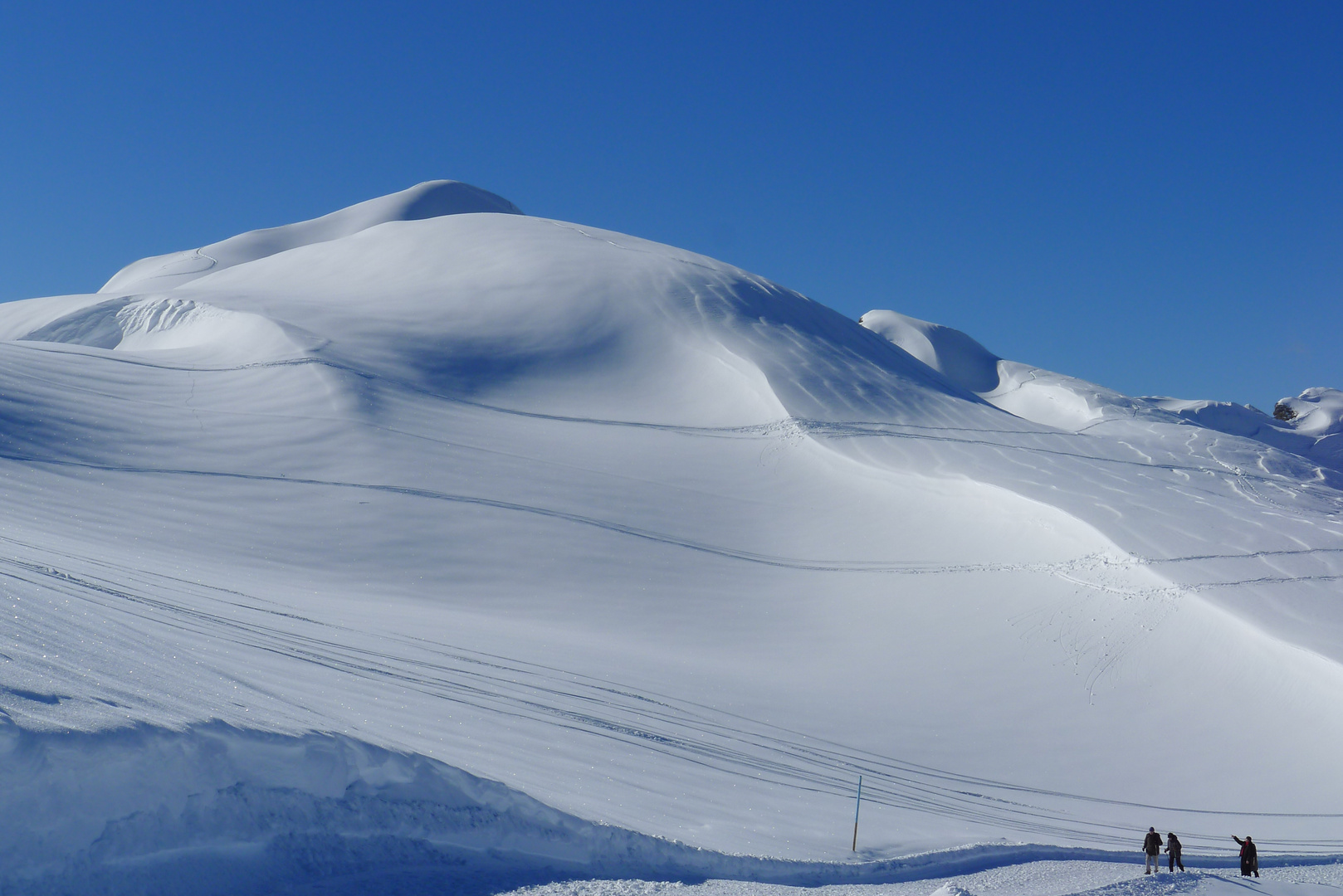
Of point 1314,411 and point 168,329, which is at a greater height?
point 1314,411

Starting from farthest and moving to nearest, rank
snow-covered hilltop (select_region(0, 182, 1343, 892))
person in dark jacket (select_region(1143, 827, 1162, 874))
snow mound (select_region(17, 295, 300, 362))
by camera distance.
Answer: snow mound (select_region(17, 295, 300, 362)) < person in dark jacket (select_region(1143, 827, 1162, 874)) < snow-covered hilltop (select_region(0, 182, 1343, 892))

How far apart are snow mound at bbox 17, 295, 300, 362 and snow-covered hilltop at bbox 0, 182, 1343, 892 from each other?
150 mm

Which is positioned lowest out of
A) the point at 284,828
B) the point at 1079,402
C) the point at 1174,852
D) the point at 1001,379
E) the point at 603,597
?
the point at 284,828

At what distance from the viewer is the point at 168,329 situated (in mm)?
27250

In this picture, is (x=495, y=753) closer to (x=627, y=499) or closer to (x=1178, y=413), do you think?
(x=627, y=499)

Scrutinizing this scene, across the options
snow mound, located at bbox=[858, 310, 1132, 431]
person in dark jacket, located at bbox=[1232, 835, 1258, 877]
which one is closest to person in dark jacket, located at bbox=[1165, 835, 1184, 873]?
person in dark jacket, located at bbox=[1232, 835, 1258, 877]

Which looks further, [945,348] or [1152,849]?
[945,348]

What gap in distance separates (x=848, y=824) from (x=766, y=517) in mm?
10956

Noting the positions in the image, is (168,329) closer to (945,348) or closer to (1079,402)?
(1079,402)

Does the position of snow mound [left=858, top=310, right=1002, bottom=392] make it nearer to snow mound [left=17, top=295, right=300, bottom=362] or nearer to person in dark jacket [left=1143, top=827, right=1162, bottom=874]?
snow mound [left=17, top=295, right=300, bottom=362]

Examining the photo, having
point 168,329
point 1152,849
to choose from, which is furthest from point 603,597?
point 168,329

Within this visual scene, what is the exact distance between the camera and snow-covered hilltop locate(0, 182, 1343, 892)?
23.8ft

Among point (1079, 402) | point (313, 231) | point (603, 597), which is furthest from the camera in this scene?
point (313, 231)

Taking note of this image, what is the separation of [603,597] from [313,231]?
57705 millimetres
